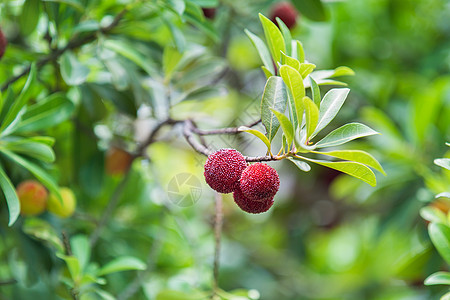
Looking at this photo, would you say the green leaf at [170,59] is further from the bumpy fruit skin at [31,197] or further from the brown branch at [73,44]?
the bumpy fruit skin at [31,197]

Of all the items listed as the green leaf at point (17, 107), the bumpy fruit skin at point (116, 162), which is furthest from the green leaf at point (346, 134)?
the bumpy fruit skin at point (116, 162)

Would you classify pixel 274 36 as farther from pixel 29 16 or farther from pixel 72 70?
pixel 29 16

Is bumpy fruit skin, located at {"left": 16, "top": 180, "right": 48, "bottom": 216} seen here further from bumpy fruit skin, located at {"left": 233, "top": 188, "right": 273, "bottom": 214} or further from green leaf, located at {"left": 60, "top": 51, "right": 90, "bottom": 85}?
bumpy fruit skin, located at {"left": 233, "top": 188, "right": 273, "bottom": 214}

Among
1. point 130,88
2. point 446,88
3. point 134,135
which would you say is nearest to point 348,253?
point 446,88

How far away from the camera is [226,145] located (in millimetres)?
1061

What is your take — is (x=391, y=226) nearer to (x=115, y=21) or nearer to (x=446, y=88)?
(x=446, y=88)

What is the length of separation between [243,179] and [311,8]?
2.56 ft

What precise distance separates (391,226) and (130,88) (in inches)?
35.4

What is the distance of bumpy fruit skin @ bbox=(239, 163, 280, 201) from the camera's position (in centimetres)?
71

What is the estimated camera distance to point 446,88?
4.94 ft

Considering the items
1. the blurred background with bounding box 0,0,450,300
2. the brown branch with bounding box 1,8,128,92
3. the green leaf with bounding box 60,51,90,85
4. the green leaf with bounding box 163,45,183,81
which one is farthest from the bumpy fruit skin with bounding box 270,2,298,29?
the green leaf with bounding box 60,51,90,85

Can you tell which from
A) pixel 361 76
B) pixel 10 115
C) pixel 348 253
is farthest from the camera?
pixel 348 253

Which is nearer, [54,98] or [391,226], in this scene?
[54,98]

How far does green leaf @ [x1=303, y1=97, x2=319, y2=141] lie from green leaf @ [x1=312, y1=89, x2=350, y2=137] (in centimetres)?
4
